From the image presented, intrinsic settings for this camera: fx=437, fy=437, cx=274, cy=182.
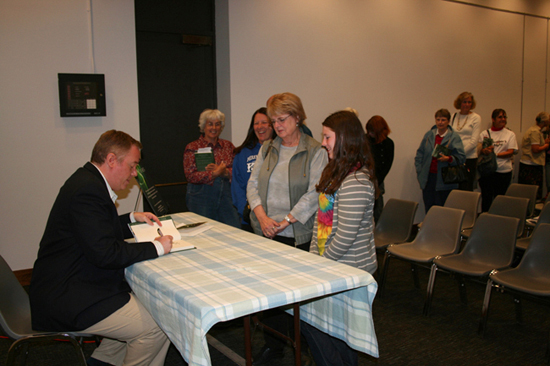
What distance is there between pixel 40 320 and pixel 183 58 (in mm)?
Result: 3722

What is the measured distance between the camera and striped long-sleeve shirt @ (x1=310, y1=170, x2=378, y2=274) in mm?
2041

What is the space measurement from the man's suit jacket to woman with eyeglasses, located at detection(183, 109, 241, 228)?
1.99m

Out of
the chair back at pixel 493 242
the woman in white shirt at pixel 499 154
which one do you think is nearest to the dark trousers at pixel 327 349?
the chair back at pixel 493 242

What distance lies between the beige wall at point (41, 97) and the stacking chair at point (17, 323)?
7.37ft

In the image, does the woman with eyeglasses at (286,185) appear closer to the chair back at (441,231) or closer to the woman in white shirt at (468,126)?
the chair back at (441,231)

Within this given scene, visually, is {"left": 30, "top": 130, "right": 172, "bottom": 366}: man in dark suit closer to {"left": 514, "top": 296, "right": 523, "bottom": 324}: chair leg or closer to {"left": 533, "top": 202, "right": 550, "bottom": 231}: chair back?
{"left": 514, "top": 296, "right": 523, "bottom": 324}: chair leg

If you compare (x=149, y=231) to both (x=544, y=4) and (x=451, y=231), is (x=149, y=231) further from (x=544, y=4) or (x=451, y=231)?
(x=544, y=4)

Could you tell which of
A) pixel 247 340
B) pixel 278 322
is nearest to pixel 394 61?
pixel 278 322

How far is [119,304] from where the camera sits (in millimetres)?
1941

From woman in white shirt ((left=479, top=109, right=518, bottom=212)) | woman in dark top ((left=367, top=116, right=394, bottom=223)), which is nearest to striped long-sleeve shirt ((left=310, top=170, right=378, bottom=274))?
woman in dark top ((left=367, top=116, right=394, bottom=223))

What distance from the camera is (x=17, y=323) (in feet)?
6.78

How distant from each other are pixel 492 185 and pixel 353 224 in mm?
5185

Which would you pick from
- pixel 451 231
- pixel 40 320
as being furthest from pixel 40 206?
pixel 451 231

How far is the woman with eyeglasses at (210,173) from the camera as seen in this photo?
3.98 m
